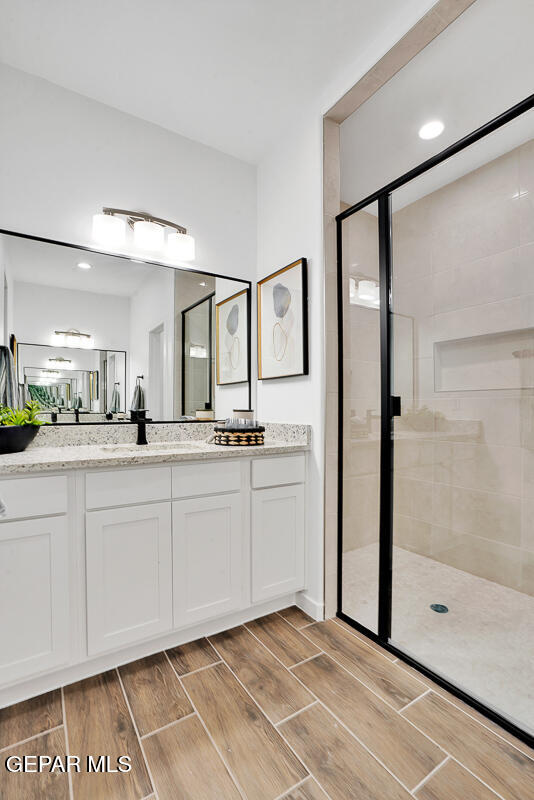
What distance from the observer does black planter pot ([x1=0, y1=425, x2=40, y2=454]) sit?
1.64 m

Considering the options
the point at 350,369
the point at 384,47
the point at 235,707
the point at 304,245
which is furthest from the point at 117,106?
the point at 235,707

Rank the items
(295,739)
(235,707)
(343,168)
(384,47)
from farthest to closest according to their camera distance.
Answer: (343,168)
(384,47)
(235,707)
(295,739)

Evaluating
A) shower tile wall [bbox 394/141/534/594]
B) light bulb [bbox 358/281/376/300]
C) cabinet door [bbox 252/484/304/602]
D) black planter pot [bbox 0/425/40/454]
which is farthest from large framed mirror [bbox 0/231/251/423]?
shower tile wall [bbox 394/141/534/594]

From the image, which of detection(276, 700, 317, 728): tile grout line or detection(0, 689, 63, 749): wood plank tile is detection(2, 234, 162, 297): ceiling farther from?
detection(276, 700, 317, 728): tile grout line

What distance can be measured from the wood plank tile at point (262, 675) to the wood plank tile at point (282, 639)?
0.04 metres

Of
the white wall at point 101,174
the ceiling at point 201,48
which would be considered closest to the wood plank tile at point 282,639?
the white wall at point 101,174

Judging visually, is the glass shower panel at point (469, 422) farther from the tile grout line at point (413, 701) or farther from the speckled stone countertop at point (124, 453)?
the speckled stone countertop at point (124, 453)

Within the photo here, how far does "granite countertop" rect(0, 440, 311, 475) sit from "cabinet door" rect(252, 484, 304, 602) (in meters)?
0.23

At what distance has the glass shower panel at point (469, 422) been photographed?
5.01 feet

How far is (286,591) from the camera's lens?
2076 mm

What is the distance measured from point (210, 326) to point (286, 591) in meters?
1.62

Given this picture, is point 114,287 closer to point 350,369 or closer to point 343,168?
point 350,369

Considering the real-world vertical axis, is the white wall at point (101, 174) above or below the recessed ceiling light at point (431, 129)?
below

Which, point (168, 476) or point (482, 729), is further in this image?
point (168, 476)
